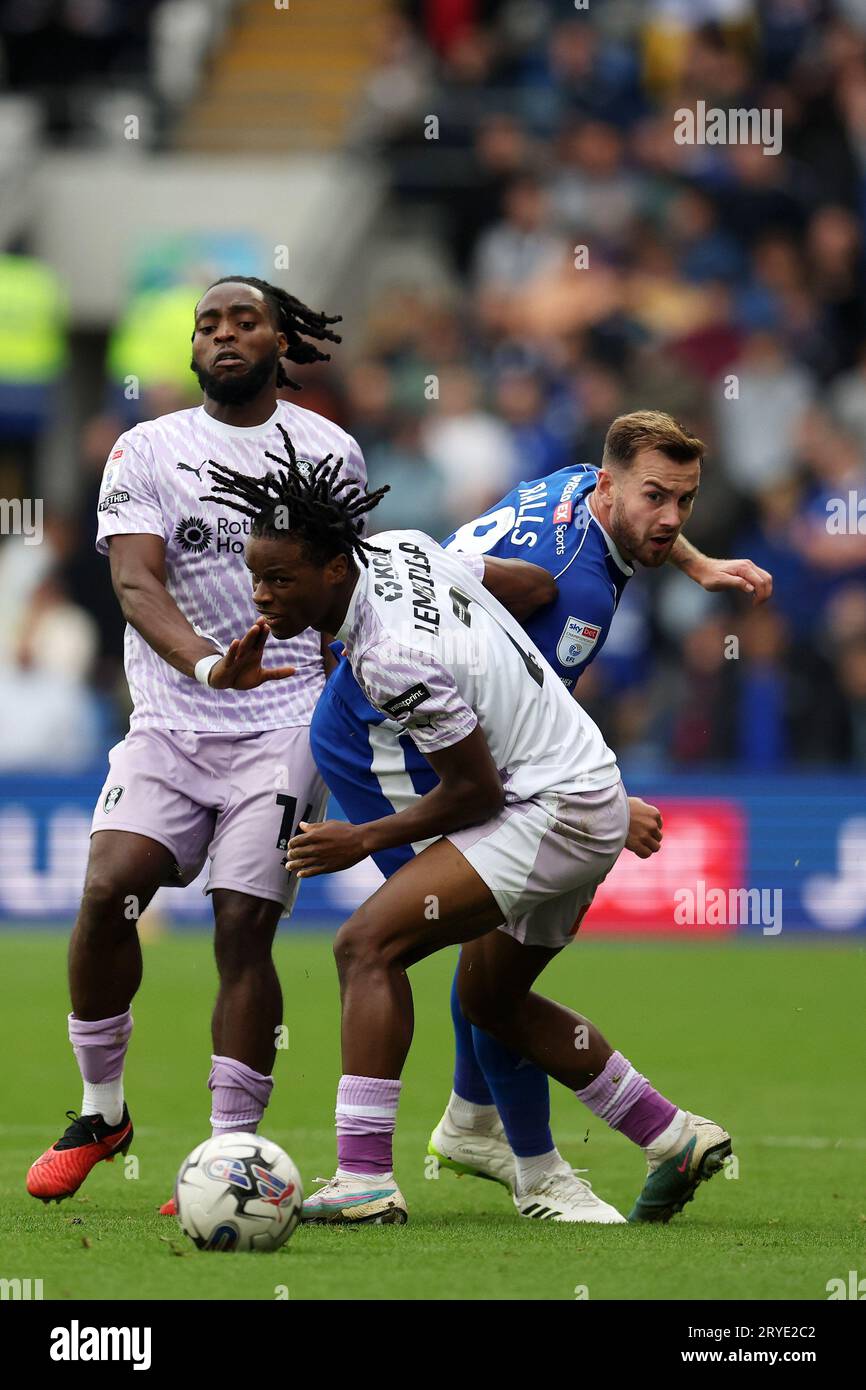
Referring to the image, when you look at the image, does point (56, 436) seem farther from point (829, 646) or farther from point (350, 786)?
point (350, 786)

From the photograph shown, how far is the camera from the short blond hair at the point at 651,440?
22.5 ft

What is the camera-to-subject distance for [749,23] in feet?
65.7

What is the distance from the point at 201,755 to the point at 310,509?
1123 millimetres

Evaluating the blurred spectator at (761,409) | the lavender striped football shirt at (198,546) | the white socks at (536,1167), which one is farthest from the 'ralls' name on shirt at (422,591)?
the blurred spectator at (761,409)

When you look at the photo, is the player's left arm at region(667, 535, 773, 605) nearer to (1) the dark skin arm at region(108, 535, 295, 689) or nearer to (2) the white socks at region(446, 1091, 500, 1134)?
(1) the dark skin arm at region(108, 535, 295, 689)

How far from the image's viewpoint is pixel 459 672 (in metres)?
6.13

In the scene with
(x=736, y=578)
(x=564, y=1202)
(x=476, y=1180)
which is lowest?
(x=476, y=1180)

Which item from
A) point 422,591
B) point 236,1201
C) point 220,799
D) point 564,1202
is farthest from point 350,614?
point 564,1202

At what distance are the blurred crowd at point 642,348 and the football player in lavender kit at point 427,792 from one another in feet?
30.1

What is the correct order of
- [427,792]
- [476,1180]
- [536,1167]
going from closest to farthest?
[427,792]
[536,1167]
[476,1180]

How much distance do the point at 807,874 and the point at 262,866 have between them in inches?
365

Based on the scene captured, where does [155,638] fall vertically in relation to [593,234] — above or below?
below

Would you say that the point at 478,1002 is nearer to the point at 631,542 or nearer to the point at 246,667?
the point at 246,667

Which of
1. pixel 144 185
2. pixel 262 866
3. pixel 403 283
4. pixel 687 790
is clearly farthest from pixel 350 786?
pixel 144 185
